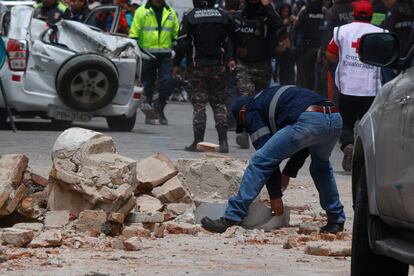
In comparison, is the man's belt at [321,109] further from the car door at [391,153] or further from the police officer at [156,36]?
the police officer at [156,36]

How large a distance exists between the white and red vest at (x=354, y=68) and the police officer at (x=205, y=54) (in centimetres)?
201

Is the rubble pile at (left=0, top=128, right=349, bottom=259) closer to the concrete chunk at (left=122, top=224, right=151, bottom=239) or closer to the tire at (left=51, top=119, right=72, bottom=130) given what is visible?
the concrete chunk at (left=122, top=224, right=151, bottom=239)

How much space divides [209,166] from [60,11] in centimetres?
1059

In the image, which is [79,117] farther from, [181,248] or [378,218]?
[378,218]

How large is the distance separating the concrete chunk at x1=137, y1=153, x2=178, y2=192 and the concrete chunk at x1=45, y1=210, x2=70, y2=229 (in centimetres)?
99

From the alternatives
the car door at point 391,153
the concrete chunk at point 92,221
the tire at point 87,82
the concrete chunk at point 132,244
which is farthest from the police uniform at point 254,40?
the car door at point 391,153

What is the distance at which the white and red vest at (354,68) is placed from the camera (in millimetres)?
14406

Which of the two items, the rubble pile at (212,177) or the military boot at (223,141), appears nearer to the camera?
the rubble pile at (212,177)

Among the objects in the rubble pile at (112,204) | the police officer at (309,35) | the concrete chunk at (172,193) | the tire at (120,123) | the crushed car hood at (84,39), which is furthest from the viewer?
the police officer at (309,35)

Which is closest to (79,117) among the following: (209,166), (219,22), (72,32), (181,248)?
(72,32)

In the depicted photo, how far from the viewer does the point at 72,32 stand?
18.4 metres

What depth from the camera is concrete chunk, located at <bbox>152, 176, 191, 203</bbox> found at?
35.1ft

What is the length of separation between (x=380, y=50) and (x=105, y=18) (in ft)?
52.7

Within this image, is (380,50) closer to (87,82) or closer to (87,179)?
(87,179)
